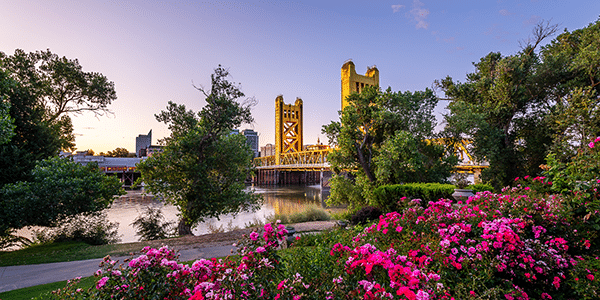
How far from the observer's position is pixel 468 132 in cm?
1398

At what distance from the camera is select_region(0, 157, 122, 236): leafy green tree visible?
7.52 m

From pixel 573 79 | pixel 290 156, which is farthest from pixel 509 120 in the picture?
pixel 290 156

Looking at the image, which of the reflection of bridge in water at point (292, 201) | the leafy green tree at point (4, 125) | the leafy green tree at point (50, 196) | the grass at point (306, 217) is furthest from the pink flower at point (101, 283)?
the grass at point (306, 217)

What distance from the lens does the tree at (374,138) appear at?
42.5 feet

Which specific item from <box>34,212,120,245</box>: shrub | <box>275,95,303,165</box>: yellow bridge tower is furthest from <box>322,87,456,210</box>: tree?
<box>275,95,303,165</box>: yellow bridge tower

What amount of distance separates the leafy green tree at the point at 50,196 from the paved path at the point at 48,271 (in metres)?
2.14

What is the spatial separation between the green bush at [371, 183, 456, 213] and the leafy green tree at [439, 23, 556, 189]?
551 centimetres

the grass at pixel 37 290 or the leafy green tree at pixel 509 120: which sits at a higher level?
the leafy green tree at pixel 509 120

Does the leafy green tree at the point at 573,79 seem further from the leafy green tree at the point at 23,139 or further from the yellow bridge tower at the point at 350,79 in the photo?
the leafy green tree at the point at 23,139

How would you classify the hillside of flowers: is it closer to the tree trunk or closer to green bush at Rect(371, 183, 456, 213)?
green bush at Rect(371, 183, 456, 213)

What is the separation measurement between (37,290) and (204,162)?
20.3 feet

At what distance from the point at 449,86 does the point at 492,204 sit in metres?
15.6

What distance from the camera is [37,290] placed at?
4.60m

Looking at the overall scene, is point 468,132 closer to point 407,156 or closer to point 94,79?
point 407,156
